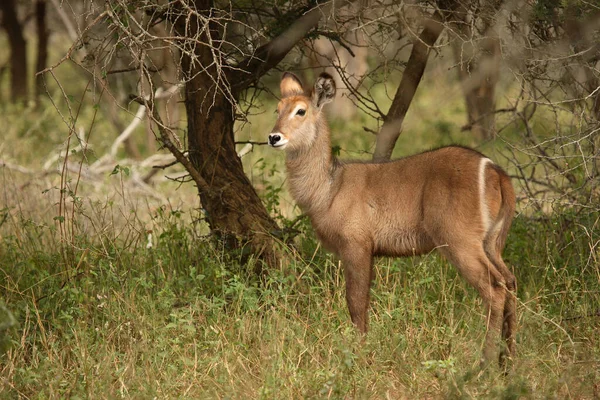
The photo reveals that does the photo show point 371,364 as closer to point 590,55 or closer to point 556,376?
point 556,376

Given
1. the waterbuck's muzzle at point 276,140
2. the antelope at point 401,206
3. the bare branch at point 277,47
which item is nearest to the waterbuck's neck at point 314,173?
the antelope at point 401,206

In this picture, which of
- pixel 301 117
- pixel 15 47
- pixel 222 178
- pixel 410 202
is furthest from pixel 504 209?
pixel 15 47

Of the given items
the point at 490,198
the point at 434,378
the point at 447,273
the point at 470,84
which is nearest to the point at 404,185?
the point at 490,198

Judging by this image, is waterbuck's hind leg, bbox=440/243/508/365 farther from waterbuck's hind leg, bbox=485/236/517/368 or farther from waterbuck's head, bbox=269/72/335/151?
waterbuck's head, bbox=269/72/335/151

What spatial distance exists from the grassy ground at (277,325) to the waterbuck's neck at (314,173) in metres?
0.44

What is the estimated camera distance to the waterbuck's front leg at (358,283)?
508cm

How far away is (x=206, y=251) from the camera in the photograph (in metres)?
6.01

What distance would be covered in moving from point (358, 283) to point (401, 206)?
1.75 feet

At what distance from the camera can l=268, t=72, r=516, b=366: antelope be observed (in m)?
4.88

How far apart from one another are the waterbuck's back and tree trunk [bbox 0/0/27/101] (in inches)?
490

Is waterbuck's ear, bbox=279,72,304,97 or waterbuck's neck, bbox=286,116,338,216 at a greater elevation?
waterbuck's ear, bbox=279,72,304,97

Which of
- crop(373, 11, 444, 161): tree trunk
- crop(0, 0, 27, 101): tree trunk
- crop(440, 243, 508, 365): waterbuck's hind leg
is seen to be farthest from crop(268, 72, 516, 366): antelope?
crop(0, 0, 27, 101): tree trunk

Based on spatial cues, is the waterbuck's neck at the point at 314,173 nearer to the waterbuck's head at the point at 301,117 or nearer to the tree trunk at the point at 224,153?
the waterbuck's head at the point at 301,117

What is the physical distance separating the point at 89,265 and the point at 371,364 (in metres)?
2.00
